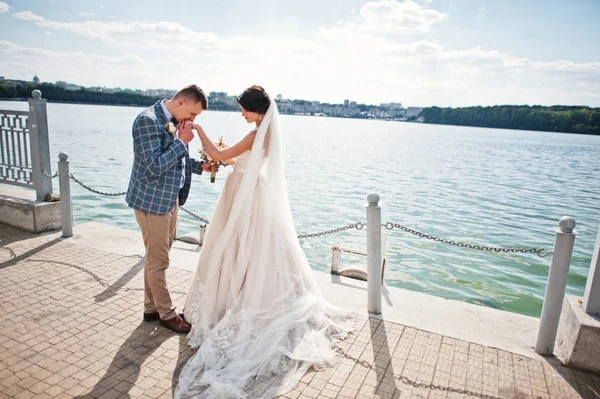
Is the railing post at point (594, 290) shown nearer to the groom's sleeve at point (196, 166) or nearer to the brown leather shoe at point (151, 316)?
the groom's sleeve at point (196, 166)

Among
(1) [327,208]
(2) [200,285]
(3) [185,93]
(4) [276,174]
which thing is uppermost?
(3) [185,93]

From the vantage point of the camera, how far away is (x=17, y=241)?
692 cm

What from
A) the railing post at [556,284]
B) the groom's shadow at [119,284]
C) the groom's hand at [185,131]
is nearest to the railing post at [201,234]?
the groom's shadow at [119,284]

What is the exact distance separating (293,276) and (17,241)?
5.28 metres

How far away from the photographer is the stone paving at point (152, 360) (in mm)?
3582

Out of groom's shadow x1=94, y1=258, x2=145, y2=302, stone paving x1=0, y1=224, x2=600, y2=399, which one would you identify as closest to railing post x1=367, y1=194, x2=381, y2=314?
stone paving x1=0, y1=224, x2=600, y2=399

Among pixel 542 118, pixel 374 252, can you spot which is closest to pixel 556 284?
pixel 374 252

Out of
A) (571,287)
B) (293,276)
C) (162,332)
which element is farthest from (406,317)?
(571,287)

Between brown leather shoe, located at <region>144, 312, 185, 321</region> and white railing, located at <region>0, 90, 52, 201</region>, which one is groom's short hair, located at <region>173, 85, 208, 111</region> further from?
white railing, located at <region>0, 90, 52, 201</region>

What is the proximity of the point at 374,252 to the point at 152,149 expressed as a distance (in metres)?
2.82

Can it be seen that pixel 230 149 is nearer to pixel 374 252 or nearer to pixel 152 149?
pixel 152 149

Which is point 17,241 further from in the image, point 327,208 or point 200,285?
point 327,208

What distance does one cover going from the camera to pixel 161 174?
4.15 m

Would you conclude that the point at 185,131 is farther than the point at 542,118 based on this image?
No
